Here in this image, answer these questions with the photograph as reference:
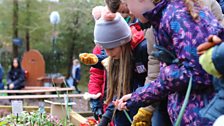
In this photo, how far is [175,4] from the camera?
164cm

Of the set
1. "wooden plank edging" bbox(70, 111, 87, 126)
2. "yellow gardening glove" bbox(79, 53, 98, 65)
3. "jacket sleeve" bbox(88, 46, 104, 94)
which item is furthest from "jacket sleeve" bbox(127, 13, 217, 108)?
"wooden plank edging" bbox(70, 111, 87, 126)

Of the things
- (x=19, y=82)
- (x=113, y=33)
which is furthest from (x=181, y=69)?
(x=19, y=82)

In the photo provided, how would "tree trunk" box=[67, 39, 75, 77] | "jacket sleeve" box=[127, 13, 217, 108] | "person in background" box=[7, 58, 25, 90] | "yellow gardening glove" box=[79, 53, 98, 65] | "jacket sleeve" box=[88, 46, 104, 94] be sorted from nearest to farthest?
"jacket sleeve" box=[127, 13, 217, 108] → "yellow gardening glove" box=[79, 53, 98, 65] → "jacket sleeve" box=[88, 46, 104, 94] → "person in background" box=[7, 58, 25, 90] → "tree trunk" box=[67, 39, 75, 77]

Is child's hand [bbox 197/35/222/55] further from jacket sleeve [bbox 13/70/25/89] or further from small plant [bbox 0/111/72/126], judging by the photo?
jacket sleeve [bbox 13/70/25/89]

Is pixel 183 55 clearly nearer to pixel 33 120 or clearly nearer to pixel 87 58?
pixel 87 58

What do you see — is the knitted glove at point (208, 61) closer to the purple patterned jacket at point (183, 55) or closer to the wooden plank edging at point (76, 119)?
the purple patterned jacket at point (183, 55)

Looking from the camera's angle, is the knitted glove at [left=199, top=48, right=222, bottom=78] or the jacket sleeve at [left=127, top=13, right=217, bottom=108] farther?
the jacket sleeve at [left=127, top=13, right=217, bottom=108]

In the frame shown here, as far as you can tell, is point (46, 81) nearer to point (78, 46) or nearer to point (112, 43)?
point (78, 46)

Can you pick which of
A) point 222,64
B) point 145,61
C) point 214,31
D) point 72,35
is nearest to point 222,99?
point 222,64

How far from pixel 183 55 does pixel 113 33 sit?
0.89 m

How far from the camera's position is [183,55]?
153 cm

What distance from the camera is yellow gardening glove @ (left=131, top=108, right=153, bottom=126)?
208 centimetres

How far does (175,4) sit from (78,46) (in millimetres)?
17986

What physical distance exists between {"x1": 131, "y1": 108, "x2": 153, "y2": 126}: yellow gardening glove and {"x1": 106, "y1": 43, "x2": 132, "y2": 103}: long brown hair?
0.33m
